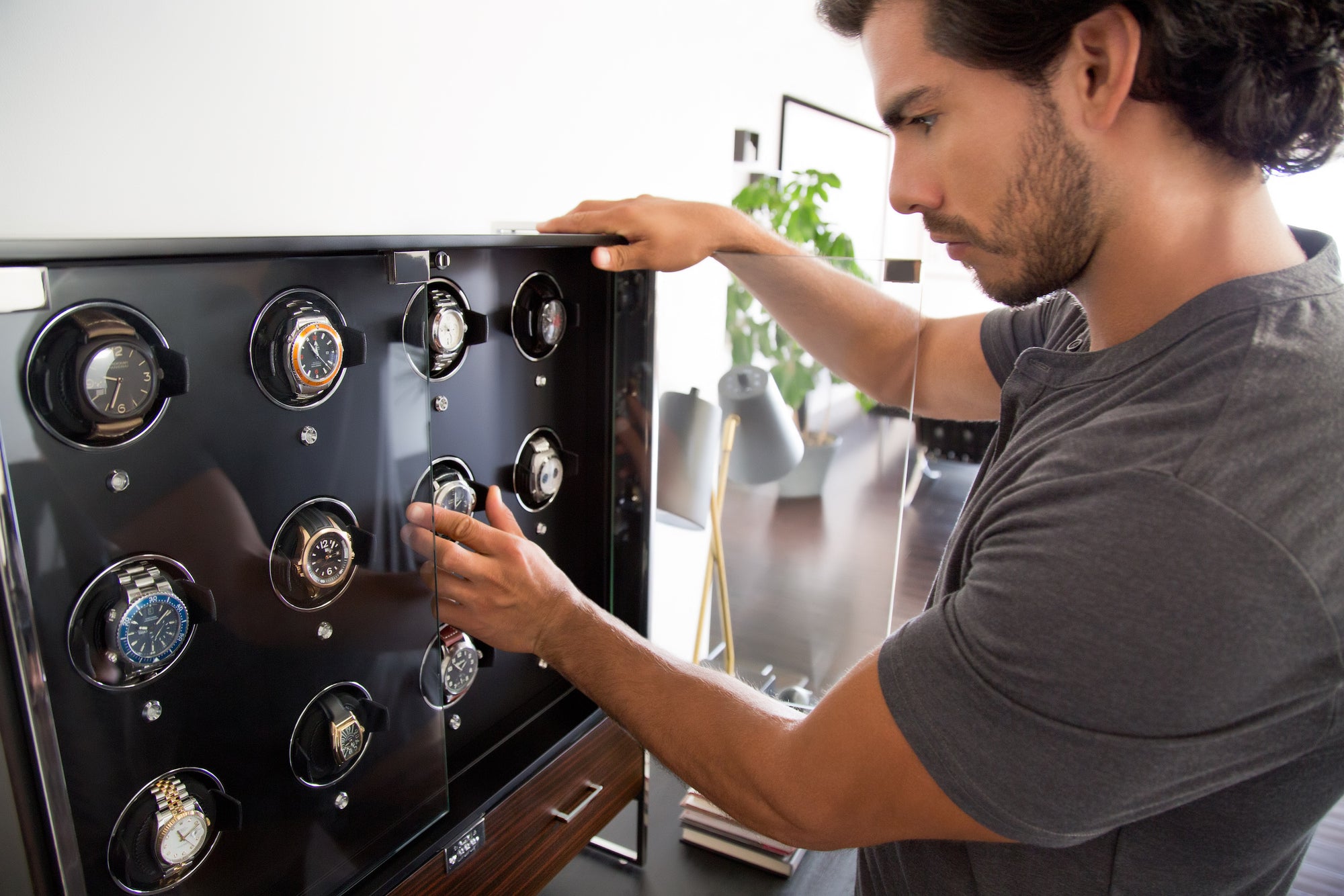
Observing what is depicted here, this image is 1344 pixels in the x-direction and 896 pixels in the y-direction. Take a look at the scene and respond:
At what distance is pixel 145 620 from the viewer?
56 cm

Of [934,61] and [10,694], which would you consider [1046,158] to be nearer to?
[934,61]

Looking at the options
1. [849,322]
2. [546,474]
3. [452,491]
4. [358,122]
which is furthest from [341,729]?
[849,322]

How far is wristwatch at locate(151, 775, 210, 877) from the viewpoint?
1.94 feet

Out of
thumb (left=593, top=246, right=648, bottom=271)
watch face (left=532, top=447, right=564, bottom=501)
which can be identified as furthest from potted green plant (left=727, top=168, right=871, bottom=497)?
watch face (left=532, top=447, right=564, bottom=501)

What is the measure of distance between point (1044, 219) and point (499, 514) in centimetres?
55

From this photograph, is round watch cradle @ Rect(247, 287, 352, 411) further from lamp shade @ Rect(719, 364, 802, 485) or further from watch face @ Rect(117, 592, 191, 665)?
lamp shade @ Rect(719, 364, 802, 485)

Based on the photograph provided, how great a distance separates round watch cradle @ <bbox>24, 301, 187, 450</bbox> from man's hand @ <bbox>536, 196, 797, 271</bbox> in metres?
0.43

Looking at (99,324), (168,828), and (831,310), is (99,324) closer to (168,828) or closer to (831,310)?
(168,828)

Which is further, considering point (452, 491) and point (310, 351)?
point (452, 491)

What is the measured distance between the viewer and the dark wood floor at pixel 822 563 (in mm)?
1088

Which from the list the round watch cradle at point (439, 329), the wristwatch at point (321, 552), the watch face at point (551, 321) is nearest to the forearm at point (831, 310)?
the watch face at point (551, 321)

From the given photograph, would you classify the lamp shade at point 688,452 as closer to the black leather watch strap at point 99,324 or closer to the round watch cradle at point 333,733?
the round watch cradle at point 333,733

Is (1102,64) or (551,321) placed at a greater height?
(1102,64)

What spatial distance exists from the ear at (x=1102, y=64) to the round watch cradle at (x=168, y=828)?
824mm
